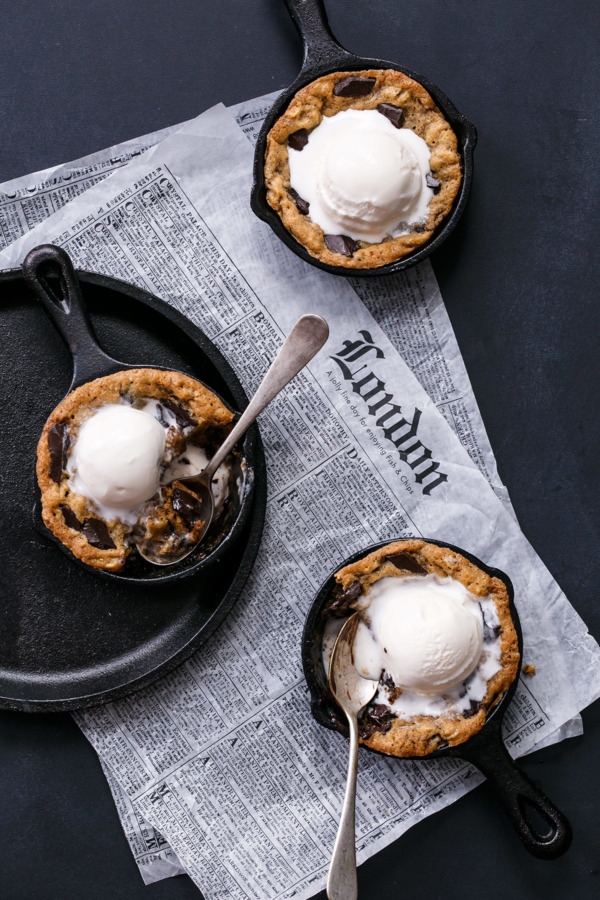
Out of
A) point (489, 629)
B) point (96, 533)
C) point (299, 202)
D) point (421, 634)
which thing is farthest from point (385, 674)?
point (299, 202)

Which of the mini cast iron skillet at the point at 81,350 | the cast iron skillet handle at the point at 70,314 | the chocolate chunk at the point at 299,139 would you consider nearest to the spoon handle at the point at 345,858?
the mini cast iron skillet at the point at 81,350

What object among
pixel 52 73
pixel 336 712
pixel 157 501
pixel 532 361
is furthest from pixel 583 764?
pixel 52 73

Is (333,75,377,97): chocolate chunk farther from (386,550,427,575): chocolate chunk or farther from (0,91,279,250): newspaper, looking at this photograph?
(386,550,427,575): chocolate chunk

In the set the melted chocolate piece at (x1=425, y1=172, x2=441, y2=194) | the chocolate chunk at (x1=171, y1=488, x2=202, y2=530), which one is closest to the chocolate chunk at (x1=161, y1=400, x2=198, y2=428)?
the chocolate chunk at (x1=171, y1=488, x2=202, y2=530)

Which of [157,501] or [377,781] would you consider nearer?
[157,501]

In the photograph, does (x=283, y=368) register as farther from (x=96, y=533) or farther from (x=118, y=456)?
(x=96, y=533)

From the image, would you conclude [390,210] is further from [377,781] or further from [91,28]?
[377,781]
